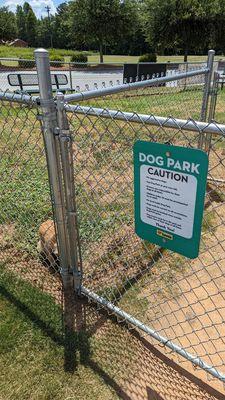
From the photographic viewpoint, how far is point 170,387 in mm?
2057

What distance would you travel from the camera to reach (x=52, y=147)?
2.14 meters

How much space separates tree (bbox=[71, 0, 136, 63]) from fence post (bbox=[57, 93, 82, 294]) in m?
31.8

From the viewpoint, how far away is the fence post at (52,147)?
75.8 inches

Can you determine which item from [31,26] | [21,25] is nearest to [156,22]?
[31,26]

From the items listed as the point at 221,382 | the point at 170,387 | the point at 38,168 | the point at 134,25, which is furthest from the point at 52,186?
the point at 134,25

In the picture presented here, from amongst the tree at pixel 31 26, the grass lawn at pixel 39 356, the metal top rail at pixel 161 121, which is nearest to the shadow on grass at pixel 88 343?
the grass lawn at pixel 39 356

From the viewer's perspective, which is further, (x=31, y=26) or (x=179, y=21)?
(x=31, y=26)

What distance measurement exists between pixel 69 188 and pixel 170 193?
801 millimetres

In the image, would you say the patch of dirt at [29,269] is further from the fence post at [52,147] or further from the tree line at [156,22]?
the tree line at [156,22]

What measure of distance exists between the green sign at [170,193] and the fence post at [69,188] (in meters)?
0.53

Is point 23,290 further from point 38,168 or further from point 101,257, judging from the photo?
point 38,168

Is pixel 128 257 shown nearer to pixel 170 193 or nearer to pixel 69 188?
pixel 69 188

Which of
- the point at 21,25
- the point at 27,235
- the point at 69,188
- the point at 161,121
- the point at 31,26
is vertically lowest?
the point at 27,235

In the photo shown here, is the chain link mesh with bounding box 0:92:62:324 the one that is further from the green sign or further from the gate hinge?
the green sign
